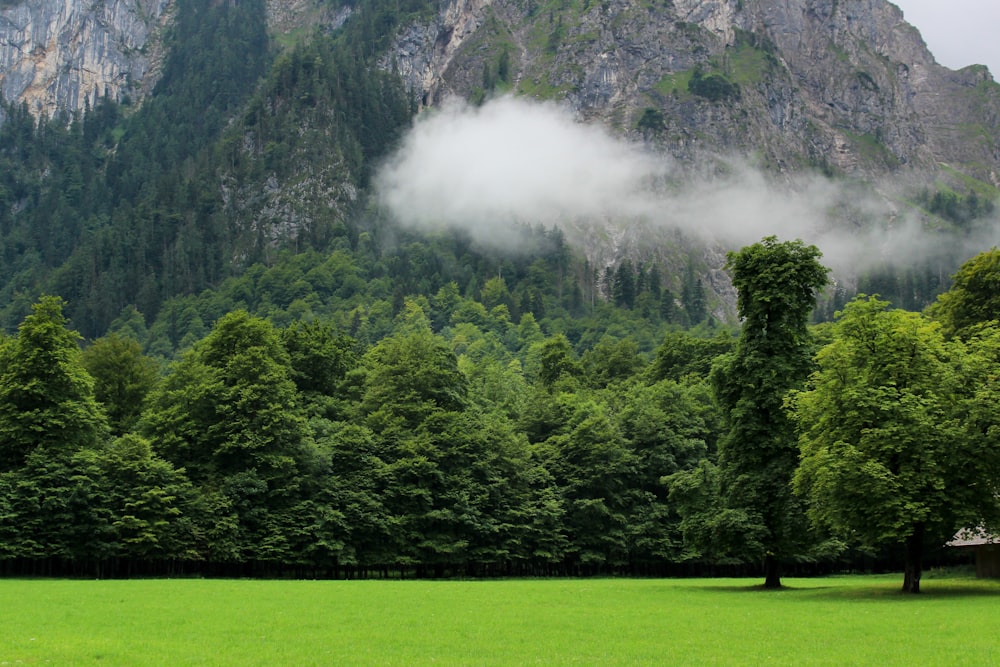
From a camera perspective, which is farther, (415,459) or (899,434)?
(415,459)

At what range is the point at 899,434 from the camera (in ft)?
168

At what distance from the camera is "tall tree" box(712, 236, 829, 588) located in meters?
61.6

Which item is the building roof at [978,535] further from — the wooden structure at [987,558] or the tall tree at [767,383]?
the tall tree at [767,383]

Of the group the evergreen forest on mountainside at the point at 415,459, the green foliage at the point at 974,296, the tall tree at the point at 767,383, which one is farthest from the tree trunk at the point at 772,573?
the green foliage at the point at 974,296

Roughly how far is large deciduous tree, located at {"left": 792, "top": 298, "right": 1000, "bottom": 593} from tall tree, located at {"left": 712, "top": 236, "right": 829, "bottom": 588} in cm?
492

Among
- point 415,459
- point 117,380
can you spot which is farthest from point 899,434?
point 117,380

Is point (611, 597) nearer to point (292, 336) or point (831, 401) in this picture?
point (831, 401)

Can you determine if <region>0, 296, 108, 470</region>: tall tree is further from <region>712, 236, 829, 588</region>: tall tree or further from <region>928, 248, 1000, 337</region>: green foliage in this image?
<region>928, 248, 1000, 337</region>: green foliage

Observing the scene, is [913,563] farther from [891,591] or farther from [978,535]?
[978,535]

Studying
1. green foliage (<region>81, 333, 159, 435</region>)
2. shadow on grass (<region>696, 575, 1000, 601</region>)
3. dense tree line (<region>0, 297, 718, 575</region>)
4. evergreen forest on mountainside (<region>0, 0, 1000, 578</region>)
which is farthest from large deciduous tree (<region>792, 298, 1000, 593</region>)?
green foliage (<region>81, 333, 159, 435</region>)

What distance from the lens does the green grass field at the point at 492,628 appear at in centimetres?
2925

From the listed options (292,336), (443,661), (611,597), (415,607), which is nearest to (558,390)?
(292,336)

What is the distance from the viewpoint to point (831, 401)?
178ft

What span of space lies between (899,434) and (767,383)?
39.0ft
